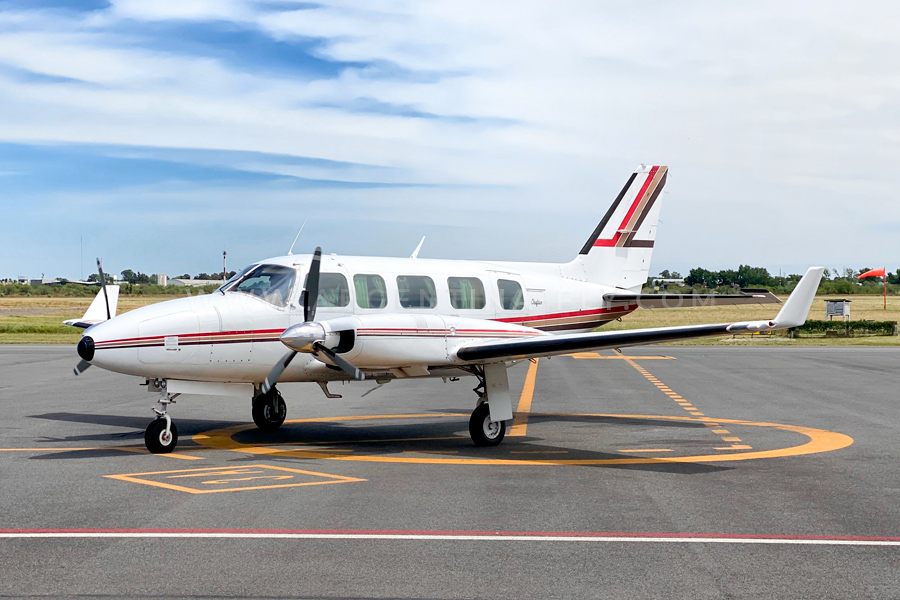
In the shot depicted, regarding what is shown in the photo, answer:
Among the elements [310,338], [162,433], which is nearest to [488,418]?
[310,338]

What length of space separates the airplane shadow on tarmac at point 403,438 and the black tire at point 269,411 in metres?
0.17

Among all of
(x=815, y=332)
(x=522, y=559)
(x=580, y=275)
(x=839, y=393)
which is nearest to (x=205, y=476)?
(x=522, y=559)

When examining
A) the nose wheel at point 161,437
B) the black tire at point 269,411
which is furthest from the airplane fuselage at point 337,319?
the black tire at point 269,411

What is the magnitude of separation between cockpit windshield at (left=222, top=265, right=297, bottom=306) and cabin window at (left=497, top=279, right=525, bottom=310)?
12.3ft

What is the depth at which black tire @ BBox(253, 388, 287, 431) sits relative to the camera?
1421cm

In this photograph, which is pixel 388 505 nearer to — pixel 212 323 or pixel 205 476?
pixel 205 476

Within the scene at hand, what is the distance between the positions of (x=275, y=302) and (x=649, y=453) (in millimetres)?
5785

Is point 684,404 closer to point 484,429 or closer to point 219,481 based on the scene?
point 484,429

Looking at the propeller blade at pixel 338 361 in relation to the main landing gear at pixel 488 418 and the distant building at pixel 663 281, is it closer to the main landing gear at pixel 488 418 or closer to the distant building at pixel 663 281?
the main landing gear at pixel 488 418

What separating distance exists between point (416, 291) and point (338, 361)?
105 inches

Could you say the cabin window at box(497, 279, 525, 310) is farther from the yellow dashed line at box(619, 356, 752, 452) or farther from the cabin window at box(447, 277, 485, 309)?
the yellow dashed line at box(619, 356, 752, 452)

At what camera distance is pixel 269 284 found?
502 inches

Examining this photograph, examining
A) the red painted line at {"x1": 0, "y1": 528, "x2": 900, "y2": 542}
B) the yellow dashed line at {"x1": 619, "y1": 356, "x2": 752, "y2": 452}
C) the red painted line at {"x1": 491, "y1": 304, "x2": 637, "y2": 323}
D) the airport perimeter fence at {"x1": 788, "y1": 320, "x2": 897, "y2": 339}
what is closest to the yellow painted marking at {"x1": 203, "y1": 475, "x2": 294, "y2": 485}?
the red painted line at {"x1": 0, "y1": 528, "x2": 900, "y2": 542}

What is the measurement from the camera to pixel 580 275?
1694 centimetres
